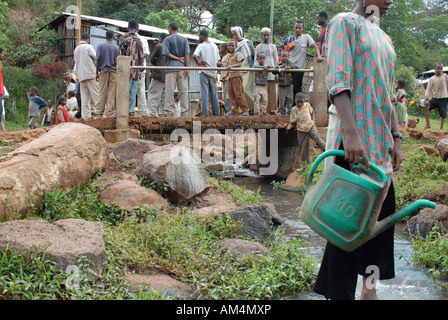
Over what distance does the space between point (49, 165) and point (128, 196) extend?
932 millimetres

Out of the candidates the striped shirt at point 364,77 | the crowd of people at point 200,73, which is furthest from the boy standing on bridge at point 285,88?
the striped shirt at point 364,77

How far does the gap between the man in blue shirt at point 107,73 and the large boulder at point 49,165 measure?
3.57 metres

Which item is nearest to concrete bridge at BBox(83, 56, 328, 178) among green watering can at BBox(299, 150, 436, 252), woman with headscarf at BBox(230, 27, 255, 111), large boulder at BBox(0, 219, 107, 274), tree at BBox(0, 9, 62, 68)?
woman with headscarf at BBox(230, 27, 255, 111)

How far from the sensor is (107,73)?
973 cm

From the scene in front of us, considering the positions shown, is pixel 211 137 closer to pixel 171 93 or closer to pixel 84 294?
pixel 171 93

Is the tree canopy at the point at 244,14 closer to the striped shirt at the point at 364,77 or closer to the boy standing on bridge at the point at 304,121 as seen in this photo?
the boy standing on bridge at the point at 304,121

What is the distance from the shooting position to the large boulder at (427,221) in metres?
6.18

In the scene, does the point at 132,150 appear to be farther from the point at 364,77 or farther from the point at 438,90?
the point at 438,90

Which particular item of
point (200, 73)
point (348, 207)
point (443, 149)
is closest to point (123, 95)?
point (200, 73)

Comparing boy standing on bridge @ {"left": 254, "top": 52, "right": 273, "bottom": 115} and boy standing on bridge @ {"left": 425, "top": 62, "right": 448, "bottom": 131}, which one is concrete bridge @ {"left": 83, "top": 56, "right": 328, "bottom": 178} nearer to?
boy standing on bridge @ {"left": 254, "top": 52, "right": 273, "bottom": 115}

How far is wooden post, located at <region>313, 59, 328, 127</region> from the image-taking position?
34.2 ft

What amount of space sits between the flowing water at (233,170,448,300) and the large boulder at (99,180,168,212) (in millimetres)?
1559

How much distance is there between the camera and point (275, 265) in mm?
4504

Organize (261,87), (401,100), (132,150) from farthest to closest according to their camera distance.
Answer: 1. (401,100)
2. (261,87)
3. (132,150)
